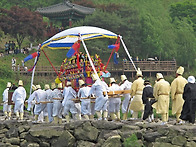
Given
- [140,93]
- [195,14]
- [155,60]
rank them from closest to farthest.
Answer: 1. [140,93]
2. [155,60]
3. [195,14]

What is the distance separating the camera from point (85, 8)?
182ft

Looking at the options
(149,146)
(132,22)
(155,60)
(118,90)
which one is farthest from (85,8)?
(149,146)

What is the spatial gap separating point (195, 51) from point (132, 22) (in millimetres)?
6437

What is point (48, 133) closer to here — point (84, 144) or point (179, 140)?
point (84, 144)

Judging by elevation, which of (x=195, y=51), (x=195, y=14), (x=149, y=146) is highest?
(x=195, y=14)

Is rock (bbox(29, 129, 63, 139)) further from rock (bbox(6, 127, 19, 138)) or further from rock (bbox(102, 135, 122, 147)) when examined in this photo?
rock (bbox(102, 135, 122, 147))

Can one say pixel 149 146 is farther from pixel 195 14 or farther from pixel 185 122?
pixel 195 14

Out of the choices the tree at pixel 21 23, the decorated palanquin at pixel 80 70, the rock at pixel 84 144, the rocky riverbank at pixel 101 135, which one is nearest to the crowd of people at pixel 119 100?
the rocky riverbank at pixel 101 135

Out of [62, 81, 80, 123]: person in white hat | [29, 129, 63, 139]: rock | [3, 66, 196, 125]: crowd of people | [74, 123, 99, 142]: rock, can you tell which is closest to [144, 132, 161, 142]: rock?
[3, 66, 196, 125]: crowd of people

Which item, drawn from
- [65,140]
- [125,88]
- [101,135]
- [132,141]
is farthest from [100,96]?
[132,141]

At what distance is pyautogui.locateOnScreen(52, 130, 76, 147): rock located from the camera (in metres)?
18.2

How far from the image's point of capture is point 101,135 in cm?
1778

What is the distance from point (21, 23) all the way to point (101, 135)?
31.6 meters

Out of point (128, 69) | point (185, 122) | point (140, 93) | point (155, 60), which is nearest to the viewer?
point (185, 122)
